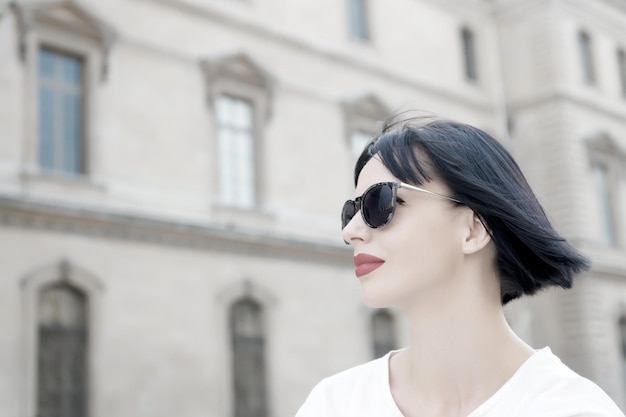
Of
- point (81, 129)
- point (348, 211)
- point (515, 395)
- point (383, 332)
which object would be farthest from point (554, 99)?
point (515, 395)

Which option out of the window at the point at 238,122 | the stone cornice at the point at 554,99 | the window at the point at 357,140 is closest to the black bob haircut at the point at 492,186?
the window at the point at 238,122

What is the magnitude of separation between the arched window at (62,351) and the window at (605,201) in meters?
15.5

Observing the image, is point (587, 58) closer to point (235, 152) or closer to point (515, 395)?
point (235, 152)

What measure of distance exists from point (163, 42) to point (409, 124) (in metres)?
15.9

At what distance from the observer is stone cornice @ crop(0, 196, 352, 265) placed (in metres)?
14.9

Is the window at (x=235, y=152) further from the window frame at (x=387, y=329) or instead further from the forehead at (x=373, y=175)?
the forehead at (x=373, y=175)

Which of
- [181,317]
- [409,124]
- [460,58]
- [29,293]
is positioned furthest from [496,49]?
[409,124]

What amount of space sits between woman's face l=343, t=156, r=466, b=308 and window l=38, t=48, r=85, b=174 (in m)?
14.3

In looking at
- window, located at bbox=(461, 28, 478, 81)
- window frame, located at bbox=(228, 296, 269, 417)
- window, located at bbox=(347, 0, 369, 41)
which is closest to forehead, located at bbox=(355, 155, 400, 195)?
window frame, located at bbox=(228, 296, 269, 417)

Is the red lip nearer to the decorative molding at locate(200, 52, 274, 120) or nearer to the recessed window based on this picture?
the decorative molding at locate(200, 52, 274, 120)

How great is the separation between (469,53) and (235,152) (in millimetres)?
9287

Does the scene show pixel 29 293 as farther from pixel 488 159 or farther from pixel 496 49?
pixel 496 49

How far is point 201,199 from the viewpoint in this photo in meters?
17.6

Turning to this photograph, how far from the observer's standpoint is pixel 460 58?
2466cm
